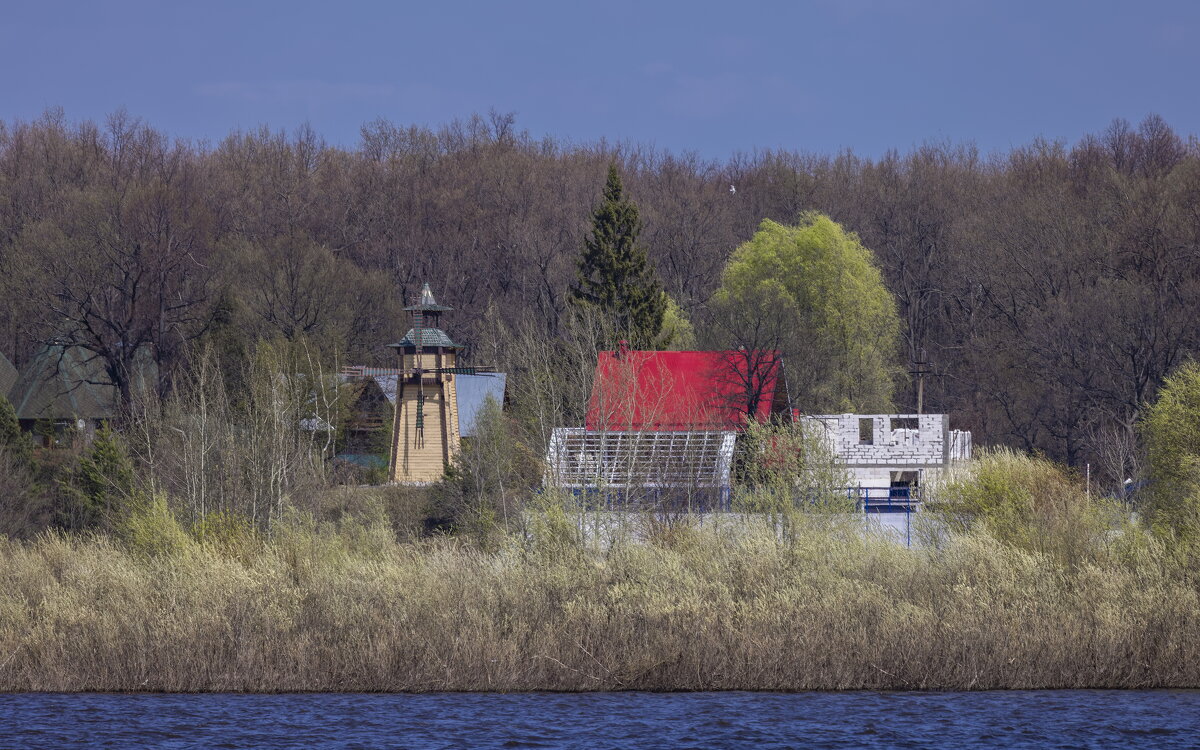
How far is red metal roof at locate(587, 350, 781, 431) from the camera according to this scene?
47.2 meters

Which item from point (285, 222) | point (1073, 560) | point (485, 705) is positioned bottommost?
point (485, 705)

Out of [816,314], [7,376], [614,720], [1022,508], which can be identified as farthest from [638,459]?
[7,376]

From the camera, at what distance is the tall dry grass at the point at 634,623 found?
86.0 ft

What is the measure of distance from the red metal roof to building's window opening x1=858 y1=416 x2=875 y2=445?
3334 millimetres

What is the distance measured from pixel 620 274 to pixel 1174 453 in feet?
107

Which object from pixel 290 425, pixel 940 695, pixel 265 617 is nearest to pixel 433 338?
pixel 290 425

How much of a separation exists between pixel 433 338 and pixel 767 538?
1311 inches

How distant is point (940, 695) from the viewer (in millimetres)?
25578

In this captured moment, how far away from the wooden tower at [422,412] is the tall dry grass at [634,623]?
100ft

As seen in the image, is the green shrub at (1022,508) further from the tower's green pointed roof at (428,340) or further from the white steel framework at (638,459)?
the tower's green pointed roof at (428,340)

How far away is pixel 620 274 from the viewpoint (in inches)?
2549

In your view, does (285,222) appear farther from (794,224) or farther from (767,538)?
(767,538)

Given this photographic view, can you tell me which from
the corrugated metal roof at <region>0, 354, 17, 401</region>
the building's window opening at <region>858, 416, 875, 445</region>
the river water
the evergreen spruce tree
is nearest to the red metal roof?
the building's window opening at <region>858, 416, 875, 445</region>

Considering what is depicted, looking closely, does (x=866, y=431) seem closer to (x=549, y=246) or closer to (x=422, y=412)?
(x=422, y=412)
